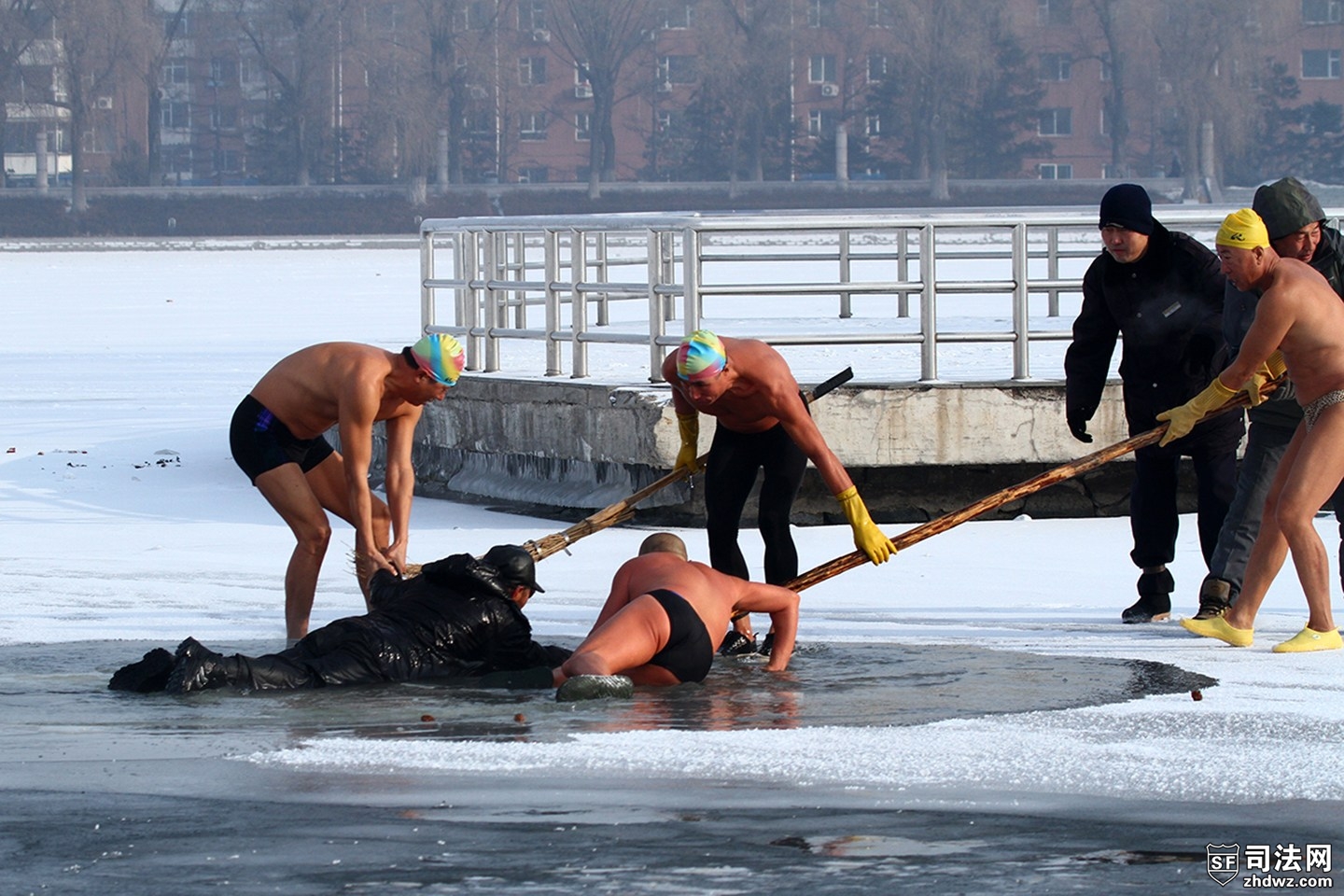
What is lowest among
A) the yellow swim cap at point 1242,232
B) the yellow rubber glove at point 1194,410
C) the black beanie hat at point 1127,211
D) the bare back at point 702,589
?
the bare back at point 702,589

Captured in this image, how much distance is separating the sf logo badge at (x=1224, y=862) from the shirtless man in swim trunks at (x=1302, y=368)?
9.14 ft

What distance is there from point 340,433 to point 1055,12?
264ft

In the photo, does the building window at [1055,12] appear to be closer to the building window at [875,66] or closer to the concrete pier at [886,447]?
the building window at [875,66]

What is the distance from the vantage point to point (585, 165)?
8794 cm

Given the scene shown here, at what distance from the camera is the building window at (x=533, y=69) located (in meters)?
90.9

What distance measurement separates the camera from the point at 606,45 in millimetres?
83625

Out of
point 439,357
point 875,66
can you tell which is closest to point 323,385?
point 439,357

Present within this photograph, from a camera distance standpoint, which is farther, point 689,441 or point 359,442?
point 689,441

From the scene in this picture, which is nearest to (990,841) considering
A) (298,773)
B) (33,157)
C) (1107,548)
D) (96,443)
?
(298,773)

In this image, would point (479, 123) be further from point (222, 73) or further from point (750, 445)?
point (750, 445)

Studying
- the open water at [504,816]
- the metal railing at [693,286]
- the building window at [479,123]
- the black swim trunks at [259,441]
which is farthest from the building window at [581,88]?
the open water at [504,816]

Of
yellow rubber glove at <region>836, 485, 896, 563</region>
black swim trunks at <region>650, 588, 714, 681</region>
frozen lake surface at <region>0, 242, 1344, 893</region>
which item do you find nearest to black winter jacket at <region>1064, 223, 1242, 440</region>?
frozen lake surface at <region>0, 242, 1344, 893</region>

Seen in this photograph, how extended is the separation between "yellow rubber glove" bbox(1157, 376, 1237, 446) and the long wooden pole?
0.03 metres

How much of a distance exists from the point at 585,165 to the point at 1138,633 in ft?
265
